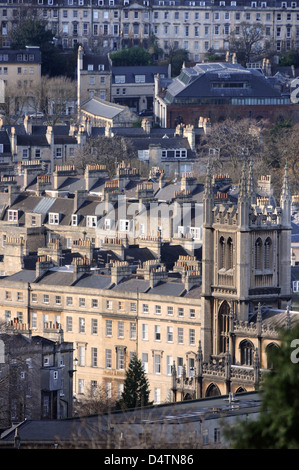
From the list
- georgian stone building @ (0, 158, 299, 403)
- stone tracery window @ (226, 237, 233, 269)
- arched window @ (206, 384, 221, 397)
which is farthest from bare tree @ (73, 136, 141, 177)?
arched window @ (206, 384, 221, 397)

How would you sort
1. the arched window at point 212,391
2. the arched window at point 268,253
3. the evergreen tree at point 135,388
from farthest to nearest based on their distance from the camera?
the arched window at point 268,253
the evergreen tree at point 135,388
the arched window at point 212,391

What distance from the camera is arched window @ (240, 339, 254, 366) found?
3536 inches

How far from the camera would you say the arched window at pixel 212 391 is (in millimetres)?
87938

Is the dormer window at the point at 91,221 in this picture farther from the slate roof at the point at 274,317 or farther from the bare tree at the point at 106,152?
the slate roof at the point at 274,317

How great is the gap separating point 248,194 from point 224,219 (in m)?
1.45

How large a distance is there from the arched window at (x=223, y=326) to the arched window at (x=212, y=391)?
125 inches

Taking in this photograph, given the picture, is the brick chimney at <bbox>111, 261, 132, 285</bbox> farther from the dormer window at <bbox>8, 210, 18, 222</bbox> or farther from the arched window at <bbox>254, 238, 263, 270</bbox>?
the dormer window at <bbox>8, 210, 18, 222</bbox>

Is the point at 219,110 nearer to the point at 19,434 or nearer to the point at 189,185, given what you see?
the point at 189,185

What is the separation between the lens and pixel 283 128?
186250 mm

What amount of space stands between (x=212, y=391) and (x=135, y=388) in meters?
4.43

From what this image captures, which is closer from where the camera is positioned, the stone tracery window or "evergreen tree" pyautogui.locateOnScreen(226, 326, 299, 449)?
"evergreen tree" pyautogui.locateOnScreen(226, 326, 299, 449)

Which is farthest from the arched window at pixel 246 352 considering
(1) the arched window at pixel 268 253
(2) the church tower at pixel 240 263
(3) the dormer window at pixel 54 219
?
(3) the dormer window at pixel 54 219

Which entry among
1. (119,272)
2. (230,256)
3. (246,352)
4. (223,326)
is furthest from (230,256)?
(119,272)
